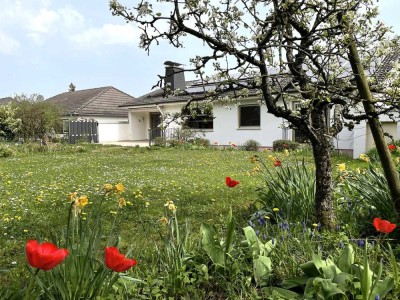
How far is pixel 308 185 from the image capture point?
397 centimetres

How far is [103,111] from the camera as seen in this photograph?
3106 centimetres

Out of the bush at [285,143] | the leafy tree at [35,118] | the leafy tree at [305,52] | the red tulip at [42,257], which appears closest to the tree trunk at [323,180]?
the leafy tree at [305,52]

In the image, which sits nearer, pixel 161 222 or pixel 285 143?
pixel 161 222

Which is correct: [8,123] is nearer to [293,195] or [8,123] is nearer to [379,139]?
[293,195]

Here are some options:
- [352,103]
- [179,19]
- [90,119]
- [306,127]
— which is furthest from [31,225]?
[90,119]

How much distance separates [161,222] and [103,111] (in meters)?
→ 30.0

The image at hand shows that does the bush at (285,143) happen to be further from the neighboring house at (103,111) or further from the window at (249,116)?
the neighboring house at (103,111)

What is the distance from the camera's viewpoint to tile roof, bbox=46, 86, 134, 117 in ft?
99.2

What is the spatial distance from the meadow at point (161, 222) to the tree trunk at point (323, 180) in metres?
0.15

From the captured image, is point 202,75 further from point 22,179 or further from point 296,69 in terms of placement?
point 22,179

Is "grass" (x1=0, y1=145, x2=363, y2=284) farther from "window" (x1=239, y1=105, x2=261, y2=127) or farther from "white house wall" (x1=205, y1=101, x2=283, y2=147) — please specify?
"window" (x1=239, y1=105, x2=261, y2=127)

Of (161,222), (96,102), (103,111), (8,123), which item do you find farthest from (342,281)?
(96,102)

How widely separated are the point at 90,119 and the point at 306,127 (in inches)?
1093

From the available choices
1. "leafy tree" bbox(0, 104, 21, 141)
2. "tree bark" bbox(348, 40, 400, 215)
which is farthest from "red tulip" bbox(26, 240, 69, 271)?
"leafy tree" bbox(0, 104, 21, 141)
